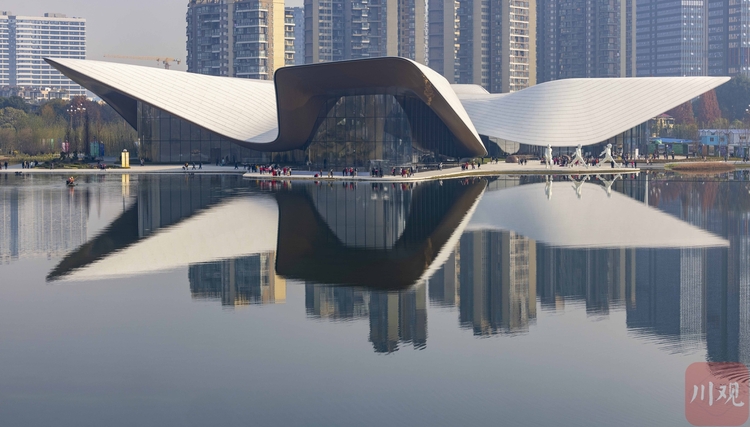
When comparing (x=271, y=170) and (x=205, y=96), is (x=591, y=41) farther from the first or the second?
(x=271, y=170)

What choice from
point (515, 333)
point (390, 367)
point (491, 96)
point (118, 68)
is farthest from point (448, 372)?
point (491, 96)

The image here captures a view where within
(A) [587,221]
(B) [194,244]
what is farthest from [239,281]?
(A) [587,221]

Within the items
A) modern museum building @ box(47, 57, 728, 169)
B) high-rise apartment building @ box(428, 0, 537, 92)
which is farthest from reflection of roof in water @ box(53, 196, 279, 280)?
high-rise apartment building @ box(428, 0, 537, 92)

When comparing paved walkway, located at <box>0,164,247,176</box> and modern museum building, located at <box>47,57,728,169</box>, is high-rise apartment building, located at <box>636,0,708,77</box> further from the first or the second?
paved walkway, located at <box>0,164,247,176</box>

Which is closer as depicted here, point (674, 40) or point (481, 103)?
point (481, 103)

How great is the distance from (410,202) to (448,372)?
25.1 metres

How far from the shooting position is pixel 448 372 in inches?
479

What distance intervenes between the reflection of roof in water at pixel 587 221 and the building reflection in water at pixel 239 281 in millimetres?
7934

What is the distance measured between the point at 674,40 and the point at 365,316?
7391 inches

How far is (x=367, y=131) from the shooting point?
64.2m

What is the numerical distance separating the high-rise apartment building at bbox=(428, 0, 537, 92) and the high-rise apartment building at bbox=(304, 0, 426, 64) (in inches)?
242

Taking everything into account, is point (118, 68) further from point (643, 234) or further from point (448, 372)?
point (448, 372)

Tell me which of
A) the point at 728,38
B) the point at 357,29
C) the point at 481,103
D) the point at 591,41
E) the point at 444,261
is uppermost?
the point at 728,38

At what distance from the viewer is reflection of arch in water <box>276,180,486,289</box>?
63.3ft
